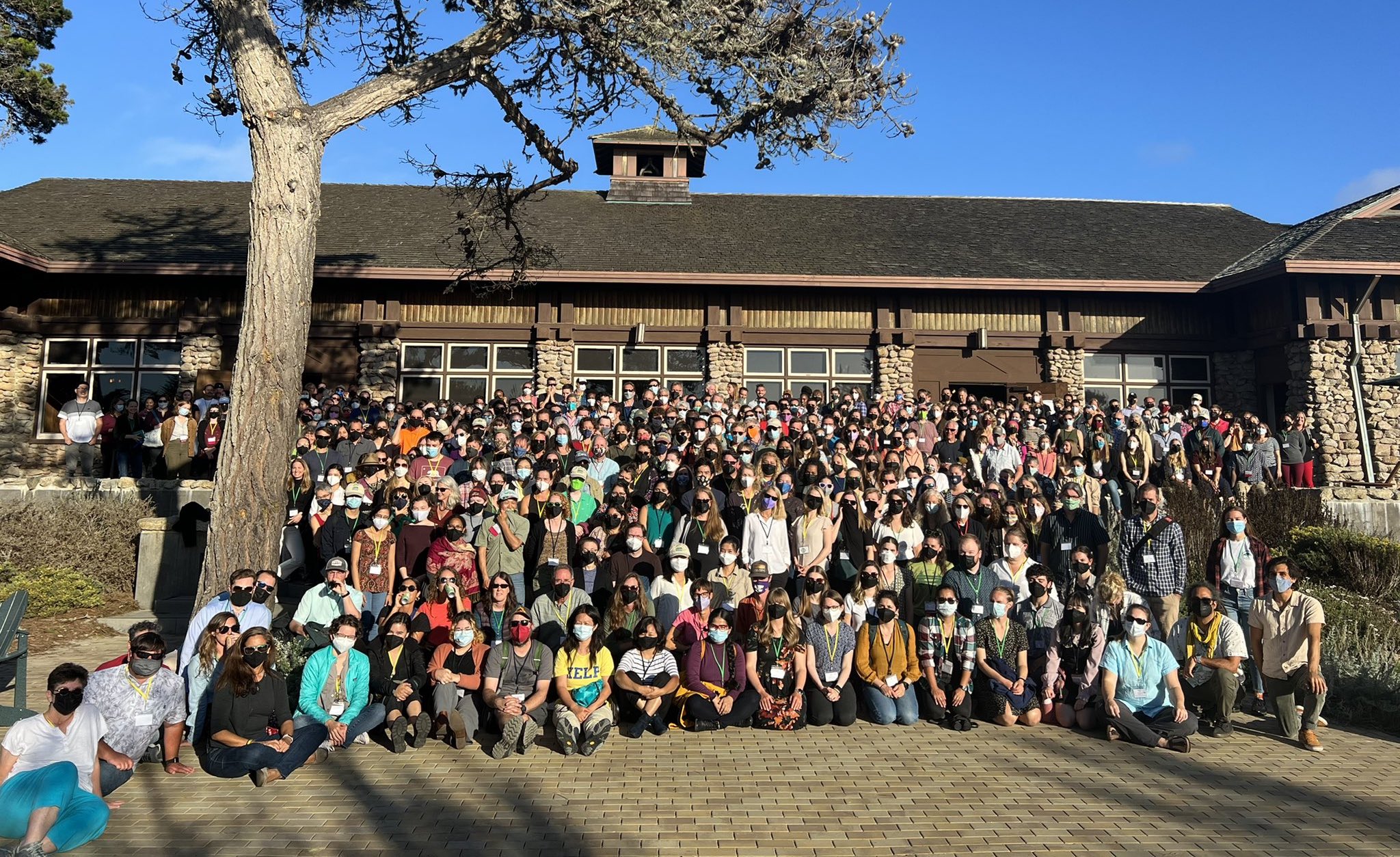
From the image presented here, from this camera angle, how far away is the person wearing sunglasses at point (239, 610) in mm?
6570

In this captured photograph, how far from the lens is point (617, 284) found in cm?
1836

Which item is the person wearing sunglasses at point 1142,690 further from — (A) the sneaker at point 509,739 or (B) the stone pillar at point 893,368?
(B) the stone pillar at point 893,368

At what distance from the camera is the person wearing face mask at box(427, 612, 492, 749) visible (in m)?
6.34

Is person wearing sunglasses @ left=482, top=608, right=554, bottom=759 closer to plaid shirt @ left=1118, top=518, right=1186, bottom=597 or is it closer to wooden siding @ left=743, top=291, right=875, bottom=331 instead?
plaid shirt @ left=1118, top=518, right=1186, bottom=597

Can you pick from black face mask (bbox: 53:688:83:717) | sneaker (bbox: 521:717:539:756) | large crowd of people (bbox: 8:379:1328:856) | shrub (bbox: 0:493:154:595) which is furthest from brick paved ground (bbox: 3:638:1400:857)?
shrub (bbox: 0:493:154:595)

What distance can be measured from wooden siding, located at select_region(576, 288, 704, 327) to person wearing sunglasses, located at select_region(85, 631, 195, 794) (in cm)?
1331

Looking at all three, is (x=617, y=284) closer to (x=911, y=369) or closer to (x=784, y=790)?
(x=911, y=369)

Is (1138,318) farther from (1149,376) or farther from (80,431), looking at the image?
(80,431)

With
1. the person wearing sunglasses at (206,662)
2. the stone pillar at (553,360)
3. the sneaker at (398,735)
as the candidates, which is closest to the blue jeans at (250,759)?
the person wearing sunglasses at (206,662)

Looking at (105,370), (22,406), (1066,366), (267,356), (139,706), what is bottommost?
(139,706)

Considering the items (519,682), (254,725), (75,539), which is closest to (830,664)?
(519,682)

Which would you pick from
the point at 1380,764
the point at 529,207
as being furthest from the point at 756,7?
the point at 529,207

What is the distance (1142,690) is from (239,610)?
689 cm

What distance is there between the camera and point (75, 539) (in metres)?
10.7
